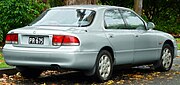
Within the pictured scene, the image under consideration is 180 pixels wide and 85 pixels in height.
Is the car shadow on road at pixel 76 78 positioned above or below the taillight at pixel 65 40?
below

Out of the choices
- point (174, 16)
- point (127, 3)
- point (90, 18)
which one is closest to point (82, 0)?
point (90, 18)

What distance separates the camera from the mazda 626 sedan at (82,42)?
845 cm

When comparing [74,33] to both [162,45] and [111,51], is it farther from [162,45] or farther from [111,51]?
[162,45]

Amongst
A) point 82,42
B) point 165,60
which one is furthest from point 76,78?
point 165,60

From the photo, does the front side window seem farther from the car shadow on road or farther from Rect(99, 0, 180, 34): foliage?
Rect(99, 0, 180, 34): foliage

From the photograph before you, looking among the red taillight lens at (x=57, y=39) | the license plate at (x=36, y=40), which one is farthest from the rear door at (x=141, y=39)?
the license plate at (x=36, y=40)

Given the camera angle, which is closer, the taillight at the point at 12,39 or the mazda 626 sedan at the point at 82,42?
the mazda 626 sedan at the point at 82,42

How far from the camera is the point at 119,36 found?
376 inches

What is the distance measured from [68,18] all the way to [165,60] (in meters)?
3.04

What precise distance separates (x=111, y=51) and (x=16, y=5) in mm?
8097

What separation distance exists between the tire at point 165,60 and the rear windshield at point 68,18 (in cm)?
247

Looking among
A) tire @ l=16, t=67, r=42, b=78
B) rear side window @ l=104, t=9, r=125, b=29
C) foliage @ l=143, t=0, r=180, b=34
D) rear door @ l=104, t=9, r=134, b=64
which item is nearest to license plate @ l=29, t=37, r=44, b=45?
tire @ l=16, t=67, r=42, b=78

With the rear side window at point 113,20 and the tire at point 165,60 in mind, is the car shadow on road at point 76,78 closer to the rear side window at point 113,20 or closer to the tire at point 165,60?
the tire at point 165,60

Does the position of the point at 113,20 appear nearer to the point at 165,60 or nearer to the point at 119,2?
the point at 165,60
